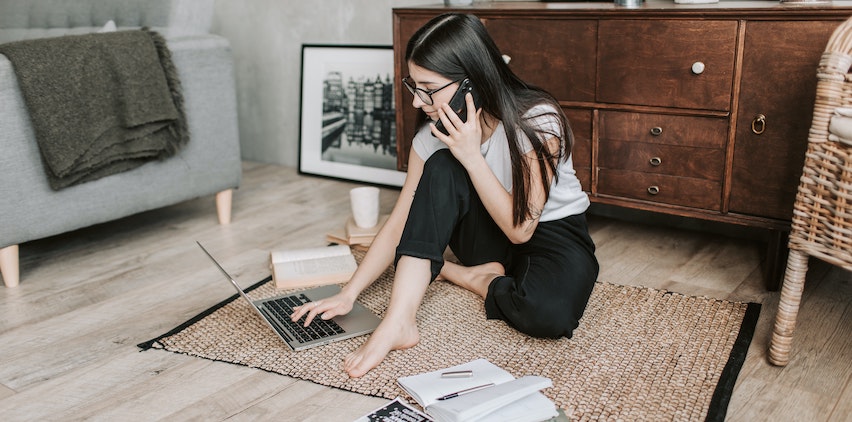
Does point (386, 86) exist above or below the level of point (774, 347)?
above

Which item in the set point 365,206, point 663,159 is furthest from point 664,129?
point 365,206

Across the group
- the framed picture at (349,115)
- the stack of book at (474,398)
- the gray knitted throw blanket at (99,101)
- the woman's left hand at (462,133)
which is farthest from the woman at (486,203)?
the framed picture at (349,115)

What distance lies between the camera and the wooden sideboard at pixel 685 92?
69.1 inches

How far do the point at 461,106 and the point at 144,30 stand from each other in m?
1.20

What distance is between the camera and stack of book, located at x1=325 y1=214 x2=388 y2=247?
7.31 feet

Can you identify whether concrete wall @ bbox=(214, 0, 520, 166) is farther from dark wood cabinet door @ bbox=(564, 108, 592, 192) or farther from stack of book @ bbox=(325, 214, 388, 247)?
dark wood cabinet door @ bbox=(564, 108, 592, 192)

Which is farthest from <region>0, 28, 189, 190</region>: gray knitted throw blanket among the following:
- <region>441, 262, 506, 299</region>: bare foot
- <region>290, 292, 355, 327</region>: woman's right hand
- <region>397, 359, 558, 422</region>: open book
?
<region>397, 359, 558, 422</region>: open book

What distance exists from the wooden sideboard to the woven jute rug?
1.02 ft

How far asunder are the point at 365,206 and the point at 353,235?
0.10 m

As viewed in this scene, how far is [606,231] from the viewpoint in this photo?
241 centimetres

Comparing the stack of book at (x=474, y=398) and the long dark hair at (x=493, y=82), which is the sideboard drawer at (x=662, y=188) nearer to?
the long dark hair at (x=493, y=82)

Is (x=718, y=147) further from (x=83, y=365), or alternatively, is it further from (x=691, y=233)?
(x=83, y=365)

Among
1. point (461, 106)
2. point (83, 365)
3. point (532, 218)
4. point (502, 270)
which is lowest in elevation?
point (83, 365)

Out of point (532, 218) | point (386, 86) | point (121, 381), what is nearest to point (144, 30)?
→ point (386, 86)
